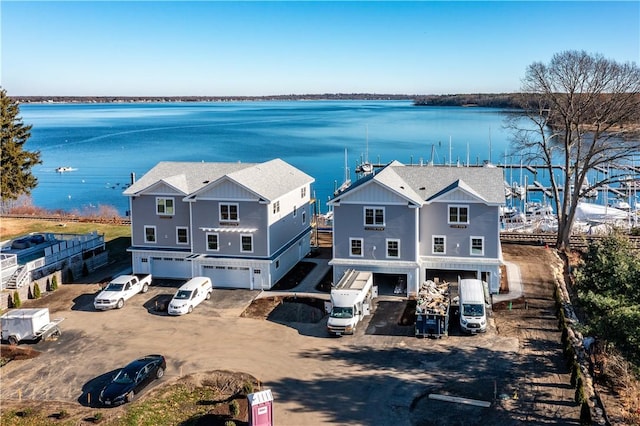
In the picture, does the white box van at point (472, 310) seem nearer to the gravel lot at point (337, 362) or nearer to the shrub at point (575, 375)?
the gravel lot at point (337, 362)

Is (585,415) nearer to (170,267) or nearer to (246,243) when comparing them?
(246,243)

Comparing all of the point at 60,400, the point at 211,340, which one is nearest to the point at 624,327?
the point at 211,340

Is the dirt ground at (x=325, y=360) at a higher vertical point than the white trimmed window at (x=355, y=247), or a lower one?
lower

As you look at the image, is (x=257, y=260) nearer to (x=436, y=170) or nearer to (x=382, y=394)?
(x=436, y=170)

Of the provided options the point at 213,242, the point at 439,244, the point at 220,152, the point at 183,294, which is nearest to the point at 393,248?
the point at 439,244

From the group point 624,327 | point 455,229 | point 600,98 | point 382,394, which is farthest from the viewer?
point 600,98

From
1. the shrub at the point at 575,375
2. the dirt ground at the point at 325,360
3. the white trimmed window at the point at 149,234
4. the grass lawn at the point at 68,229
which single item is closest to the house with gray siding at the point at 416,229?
the dirt ground at the point at 325,360
